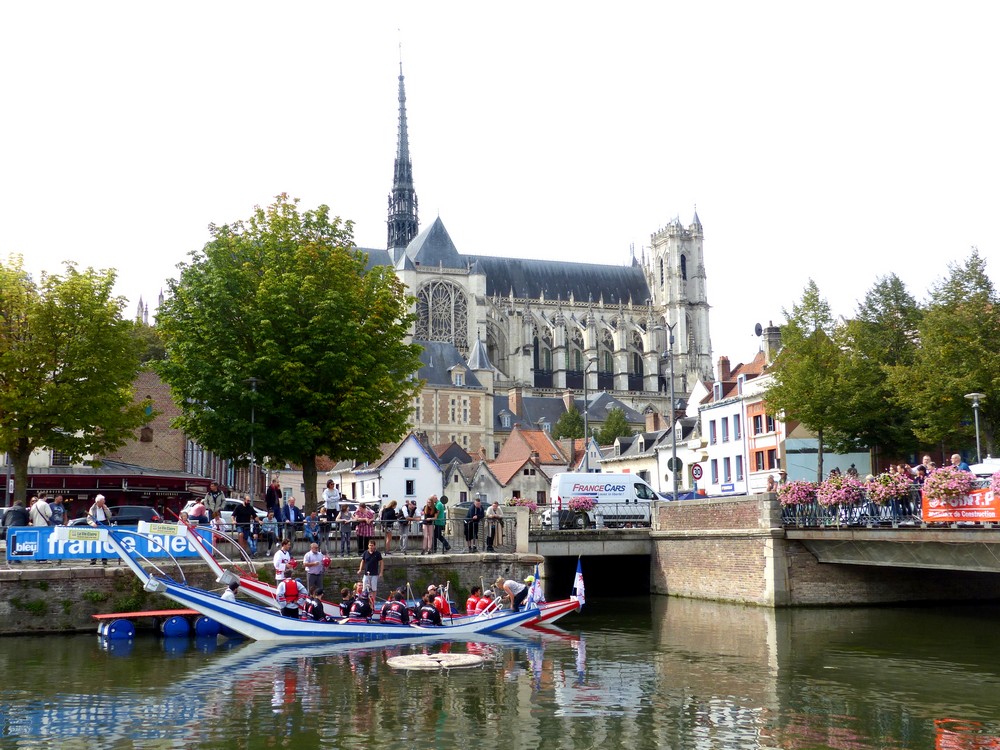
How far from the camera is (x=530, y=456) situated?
259 feet

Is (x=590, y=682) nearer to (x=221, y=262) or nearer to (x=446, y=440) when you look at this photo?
(x=221, y=262)

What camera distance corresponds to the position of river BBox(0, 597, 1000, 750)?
50.3 ft

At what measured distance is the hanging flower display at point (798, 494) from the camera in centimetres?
3406

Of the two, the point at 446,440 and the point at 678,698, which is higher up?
the point at 446,440

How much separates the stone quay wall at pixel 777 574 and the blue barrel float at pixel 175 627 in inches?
702

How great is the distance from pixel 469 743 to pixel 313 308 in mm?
23153

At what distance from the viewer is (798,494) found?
113 ft

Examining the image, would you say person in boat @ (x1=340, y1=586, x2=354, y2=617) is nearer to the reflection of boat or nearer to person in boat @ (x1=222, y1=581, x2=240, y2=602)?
the reflection of boat

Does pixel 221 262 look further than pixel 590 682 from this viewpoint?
Yes

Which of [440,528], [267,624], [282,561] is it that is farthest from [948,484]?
[267,624]

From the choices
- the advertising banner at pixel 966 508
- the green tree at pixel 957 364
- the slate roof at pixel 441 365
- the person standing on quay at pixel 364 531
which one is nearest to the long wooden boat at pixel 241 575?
the person standing on quay at pixel 364 531

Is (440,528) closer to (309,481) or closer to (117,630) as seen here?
(309,481)

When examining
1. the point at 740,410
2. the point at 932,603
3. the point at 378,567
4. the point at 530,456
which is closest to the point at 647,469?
the point at 530,456

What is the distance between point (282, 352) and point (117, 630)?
470 inches
